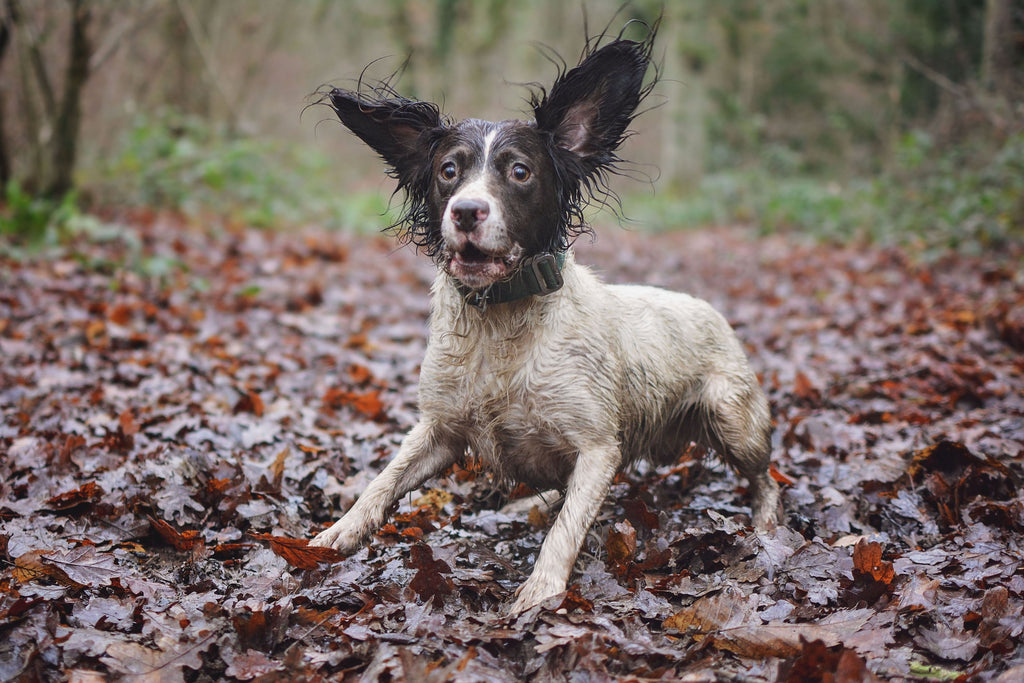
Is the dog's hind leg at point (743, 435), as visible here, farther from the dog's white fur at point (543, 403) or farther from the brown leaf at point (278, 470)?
the brown leaf at point (278, 470)

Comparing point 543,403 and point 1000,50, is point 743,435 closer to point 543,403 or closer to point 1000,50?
point 543,403

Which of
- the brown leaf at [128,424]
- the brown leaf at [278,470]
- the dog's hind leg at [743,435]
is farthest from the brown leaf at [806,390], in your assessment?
the brown leaf at [128,424]

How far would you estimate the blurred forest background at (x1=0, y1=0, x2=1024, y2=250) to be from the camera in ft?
34.7

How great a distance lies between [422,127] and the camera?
3969mm

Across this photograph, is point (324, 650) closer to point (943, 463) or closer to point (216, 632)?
point (216, 632)

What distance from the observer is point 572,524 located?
3398mm

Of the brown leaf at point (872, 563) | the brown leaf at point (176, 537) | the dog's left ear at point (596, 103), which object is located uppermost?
the dog's left ear at point (596, 103)

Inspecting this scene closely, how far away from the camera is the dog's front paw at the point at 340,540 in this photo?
11.4ft

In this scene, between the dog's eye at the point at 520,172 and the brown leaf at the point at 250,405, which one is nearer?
the dog's eye at the point at 520,172

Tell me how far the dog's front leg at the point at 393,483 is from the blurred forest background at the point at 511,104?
4.50 ft

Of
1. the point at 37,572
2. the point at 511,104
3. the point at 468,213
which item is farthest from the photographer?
the point at 511,104

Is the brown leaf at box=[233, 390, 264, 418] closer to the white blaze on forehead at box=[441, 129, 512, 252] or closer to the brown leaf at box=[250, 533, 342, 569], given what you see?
the brown leaf at box=[250, 533, 342, 569]

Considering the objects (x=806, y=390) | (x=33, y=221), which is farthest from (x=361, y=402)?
(x=33, y=221)

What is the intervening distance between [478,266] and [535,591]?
4.46 ft
